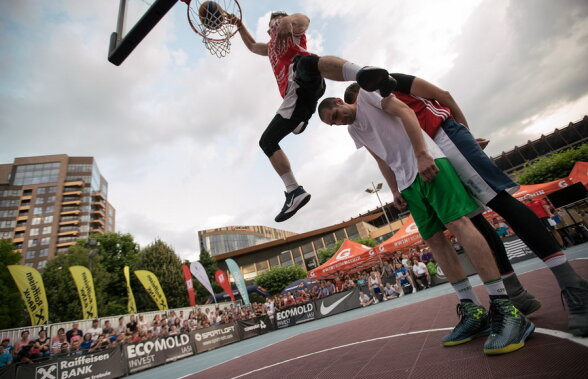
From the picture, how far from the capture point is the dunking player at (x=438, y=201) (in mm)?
1774

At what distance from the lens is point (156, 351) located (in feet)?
33.1

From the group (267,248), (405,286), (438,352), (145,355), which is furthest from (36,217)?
(438,352)

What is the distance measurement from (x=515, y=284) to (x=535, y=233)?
81 centimetres

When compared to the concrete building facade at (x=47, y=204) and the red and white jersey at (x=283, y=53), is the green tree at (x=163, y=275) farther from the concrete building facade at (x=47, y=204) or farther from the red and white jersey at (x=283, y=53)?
the concrete building facade at (x=47, y=204)

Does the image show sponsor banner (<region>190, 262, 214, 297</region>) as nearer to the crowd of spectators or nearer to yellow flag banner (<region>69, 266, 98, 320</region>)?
the crowd of spectators

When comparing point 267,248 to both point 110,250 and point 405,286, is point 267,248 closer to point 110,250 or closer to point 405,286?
point 110,250

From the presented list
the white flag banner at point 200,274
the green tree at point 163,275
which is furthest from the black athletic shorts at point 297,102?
the green tree at point 163,275

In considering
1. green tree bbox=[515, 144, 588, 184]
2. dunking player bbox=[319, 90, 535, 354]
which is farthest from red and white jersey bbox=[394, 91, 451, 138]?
green tree bbox=[515, 144, 588, 184]

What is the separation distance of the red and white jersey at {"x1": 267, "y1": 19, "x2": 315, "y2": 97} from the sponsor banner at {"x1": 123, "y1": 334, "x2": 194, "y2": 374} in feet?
34.7

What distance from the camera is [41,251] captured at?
6175cm

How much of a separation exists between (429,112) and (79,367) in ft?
34.7

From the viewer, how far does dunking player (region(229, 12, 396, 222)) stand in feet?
7.72

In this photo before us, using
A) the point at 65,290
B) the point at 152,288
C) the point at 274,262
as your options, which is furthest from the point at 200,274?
the point at 274,262

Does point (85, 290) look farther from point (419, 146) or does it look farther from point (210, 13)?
point (419, 146)
